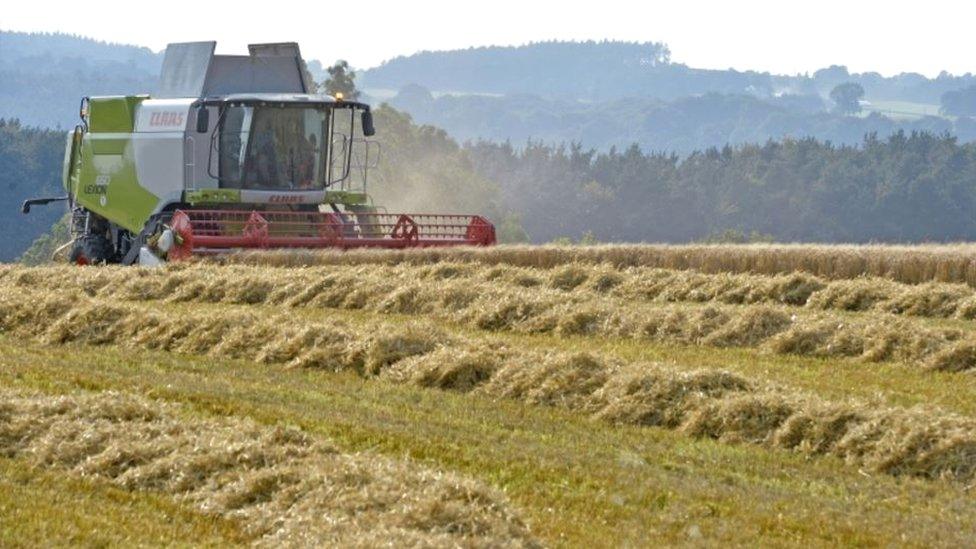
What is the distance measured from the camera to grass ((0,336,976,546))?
9.48 meters

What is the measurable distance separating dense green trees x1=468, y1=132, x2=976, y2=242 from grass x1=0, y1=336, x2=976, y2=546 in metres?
103

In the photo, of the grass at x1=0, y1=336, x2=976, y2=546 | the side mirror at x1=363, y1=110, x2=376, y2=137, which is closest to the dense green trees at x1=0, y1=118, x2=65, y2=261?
the side mirror at x1=363, y1=110, x2=376, y2=137

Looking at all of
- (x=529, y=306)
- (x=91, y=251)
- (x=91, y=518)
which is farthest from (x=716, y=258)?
(x=91, y=518)

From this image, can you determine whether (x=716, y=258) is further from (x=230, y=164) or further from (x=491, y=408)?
(x=491, y=408)

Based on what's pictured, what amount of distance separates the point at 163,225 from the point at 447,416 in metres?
16.1

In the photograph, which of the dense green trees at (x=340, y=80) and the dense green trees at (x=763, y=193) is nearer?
the dense green trees at (x=340, y=80)

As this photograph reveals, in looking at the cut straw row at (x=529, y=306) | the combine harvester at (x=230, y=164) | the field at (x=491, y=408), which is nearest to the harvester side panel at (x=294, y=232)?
the combine harvester at (x=230, y=164)

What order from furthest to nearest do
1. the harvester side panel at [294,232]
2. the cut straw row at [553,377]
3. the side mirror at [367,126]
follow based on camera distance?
the side mirror at [367,126]
the harvester side panel at [294,232]
the cut straw row at [553,377]

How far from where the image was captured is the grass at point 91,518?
339 inches

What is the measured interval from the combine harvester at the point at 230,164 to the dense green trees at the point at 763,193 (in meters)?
86.5

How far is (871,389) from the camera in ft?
47.4

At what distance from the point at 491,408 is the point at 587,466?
107 inches

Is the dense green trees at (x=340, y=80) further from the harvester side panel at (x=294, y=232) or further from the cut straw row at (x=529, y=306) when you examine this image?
the cut straw row at (x=529, y=306)

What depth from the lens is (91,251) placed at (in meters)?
30.8
